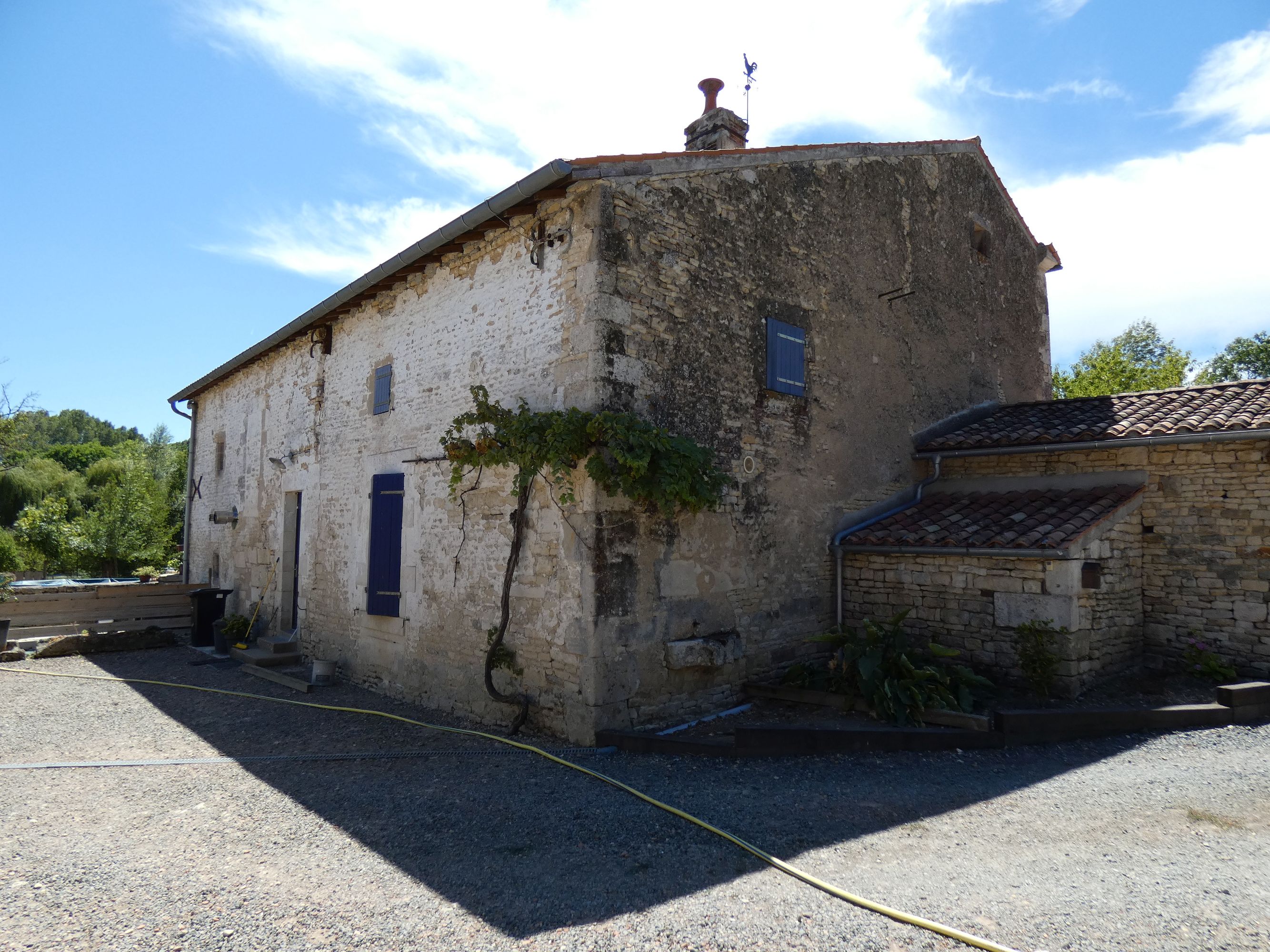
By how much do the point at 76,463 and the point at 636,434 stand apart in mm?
52121

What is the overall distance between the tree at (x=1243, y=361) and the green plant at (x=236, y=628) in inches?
1204

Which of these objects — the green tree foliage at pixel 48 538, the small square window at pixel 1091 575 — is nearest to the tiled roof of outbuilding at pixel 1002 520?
the small square window at pixel 1091 575

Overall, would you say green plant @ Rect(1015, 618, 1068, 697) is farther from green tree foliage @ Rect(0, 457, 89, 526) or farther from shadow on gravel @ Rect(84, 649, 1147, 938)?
green tree foliage @ Rect(0, 457, 89, 526)

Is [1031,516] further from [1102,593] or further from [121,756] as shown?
[121,756]

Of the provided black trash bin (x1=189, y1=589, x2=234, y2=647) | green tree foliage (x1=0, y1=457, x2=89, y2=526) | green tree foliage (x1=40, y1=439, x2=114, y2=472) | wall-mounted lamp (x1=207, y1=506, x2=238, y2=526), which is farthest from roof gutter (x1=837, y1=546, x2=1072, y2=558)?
green tree foliage (x1=40, y1=439, x2=114, y2=472)

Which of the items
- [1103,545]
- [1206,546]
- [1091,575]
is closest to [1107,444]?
[1103,545]

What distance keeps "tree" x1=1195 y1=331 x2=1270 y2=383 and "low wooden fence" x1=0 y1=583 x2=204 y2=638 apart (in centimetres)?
3163

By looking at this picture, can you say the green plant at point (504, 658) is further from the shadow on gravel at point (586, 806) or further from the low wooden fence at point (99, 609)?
the low wooden fence at point (99, 609)

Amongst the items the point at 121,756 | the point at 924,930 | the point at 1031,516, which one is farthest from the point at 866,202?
the point at 121,756

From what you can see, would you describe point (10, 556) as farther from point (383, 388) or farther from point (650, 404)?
point (650, 404)

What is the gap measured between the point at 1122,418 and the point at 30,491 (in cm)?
3429

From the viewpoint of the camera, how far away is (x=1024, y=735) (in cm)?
594

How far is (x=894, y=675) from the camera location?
21.3 feet

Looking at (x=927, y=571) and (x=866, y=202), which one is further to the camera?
(x=866, y=202)
